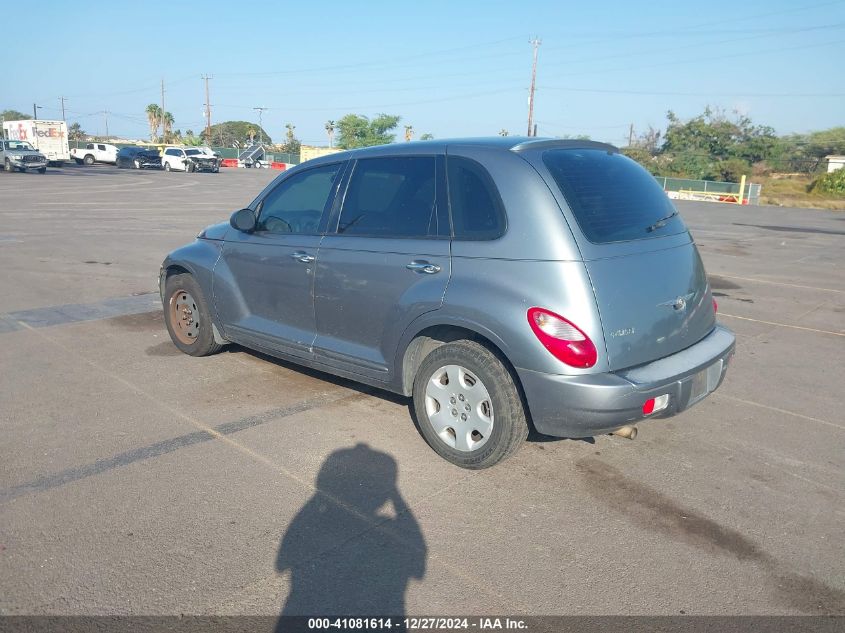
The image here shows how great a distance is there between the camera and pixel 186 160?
47406 mm

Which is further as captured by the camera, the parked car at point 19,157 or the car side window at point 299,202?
the parked car at point 19,157

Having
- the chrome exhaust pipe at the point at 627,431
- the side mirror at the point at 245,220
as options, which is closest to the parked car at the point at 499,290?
the chrome exhaust pipe at the point at 627,431

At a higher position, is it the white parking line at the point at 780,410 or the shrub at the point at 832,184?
the shrub at the point at 832,184

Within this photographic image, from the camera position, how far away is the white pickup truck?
5000cm

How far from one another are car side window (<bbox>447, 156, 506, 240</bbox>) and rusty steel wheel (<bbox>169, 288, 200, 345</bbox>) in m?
2.82

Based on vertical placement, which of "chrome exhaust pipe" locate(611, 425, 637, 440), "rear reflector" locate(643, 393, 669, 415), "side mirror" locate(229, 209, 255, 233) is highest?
"side mirror" locate(229, 209, 255, 233)

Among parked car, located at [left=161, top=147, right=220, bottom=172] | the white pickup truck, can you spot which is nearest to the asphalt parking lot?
parked car, located at [left=161, top=147, right=220, bottom=172]

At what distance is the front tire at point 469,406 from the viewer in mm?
3871

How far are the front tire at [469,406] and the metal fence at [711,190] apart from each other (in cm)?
4239

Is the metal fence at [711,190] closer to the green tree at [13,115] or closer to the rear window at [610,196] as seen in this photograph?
the rear window at [610,196]

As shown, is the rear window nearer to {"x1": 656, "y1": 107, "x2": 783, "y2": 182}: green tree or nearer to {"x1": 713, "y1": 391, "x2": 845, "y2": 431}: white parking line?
{"x1": 713, "y1": 391, "x2": 845, "y2": 431}: white parking line

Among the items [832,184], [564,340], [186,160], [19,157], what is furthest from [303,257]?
[832,184]

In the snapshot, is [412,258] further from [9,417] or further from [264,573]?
[9,417]

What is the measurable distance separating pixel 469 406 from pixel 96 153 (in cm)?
5323
